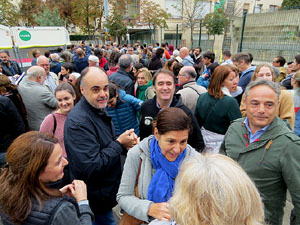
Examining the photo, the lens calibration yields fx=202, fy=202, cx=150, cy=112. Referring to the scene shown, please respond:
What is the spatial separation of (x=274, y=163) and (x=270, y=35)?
28.5ft

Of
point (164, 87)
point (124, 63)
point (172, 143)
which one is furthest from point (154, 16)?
point (172, 143)

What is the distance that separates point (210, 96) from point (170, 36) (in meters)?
26.9

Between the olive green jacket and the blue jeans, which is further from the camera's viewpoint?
the blue jeans

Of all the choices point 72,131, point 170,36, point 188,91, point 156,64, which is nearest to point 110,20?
point 170,36

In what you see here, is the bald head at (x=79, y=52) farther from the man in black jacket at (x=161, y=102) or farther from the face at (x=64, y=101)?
the man in black jacket at (x=161, y=102)

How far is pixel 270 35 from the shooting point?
27.4 feet

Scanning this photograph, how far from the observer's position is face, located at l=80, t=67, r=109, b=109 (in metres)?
1.91

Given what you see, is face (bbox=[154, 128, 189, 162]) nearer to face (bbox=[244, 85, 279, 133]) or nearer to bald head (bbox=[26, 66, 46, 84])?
face (bbox=[244, 85, 279, 133])

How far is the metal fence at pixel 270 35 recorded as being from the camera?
7387mm

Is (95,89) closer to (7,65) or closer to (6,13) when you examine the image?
(7,65)

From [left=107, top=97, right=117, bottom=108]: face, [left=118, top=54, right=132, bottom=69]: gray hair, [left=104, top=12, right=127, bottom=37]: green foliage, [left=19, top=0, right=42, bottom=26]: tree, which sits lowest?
[left=107, top=97, right=117, bottom=108]: face

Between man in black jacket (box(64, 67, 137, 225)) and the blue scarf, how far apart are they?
1.53 ft

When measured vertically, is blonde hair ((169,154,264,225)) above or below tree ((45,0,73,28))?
below

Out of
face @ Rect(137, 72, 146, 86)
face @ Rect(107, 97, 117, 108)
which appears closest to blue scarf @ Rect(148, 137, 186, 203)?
face @ Rect(107, 97, 117, 108)
